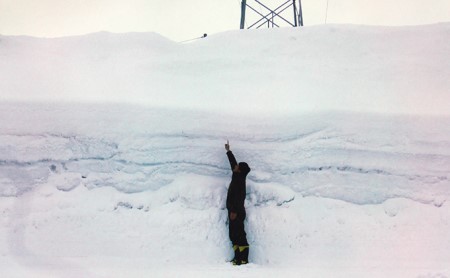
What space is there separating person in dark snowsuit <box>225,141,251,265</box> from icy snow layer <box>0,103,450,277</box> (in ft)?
0.72

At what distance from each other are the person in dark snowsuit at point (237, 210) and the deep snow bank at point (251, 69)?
4.48 feet

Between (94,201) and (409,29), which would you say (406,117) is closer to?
(409,29)

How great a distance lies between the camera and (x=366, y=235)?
5.45 metres

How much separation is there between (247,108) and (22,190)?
11.6 feet

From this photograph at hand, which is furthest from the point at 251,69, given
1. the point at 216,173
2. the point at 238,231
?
the point at 238,231

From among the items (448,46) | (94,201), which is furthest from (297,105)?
(448,46)

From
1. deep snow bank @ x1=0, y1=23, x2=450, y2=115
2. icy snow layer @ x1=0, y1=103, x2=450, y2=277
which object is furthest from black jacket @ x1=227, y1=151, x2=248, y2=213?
deep snow bank @ x1=0, y1=23, x2=450, y2=115

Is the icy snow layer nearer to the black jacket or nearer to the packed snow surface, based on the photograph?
the packed snow surface

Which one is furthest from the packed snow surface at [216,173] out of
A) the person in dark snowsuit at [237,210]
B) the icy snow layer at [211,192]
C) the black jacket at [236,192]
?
the black jacket at [236,192]

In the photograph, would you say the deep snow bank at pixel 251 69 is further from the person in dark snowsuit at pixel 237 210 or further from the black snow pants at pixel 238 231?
the black snow pants at pixel 238 231

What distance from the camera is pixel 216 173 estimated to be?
5953mm

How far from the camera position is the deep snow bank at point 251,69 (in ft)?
22.5

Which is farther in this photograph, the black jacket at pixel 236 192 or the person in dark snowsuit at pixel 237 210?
the black jacket at pixel 236 192

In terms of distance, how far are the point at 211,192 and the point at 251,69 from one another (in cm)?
316
